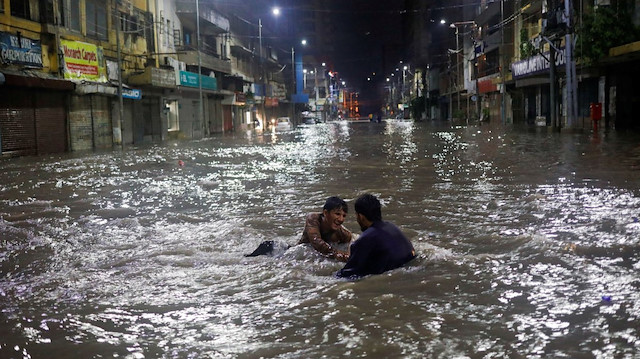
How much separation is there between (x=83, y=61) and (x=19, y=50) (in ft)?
18.6

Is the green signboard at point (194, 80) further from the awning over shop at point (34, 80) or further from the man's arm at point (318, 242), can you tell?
the man's arm at point (318, 242)

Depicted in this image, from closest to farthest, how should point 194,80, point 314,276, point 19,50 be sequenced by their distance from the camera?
point 314,276 → point 19,50 → point 194,80

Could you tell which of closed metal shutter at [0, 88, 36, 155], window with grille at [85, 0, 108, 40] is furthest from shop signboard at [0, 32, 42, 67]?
window with grille at [85, 0, 108, 40]

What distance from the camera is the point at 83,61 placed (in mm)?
30609

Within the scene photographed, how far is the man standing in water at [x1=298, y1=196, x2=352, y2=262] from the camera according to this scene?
6.90 metres

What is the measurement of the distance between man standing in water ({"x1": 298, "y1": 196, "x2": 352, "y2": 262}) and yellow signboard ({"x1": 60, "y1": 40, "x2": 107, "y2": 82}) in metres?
25.1

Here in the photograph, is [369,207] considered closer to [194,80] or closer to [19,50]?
[19,50]

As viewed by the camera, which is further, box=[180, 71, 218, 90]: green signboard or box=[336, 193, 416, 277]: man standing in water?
box=[180, 71, 218, 90]: green signboard

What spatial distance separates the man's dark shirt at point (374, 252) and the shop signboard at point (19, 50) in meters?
22.5

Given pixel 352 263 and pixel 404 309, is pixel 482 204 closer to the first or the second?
pixel 352 263

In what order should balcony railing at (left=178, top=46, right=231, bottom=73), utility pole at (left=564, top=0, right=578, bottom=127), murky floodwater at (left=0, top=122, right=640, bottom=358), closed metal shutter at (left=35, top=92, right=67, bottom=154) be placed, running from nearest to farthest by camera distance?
murky floodwater at (left=0, top=122, right=640, bottom=358), closed metal shutter at (left=35, top=92, right=67, bottom=154), utility pole at (left=564, top=0, right=578, bottom=127), balcony railing at (left=178, top=46, right=231, bottom=73)

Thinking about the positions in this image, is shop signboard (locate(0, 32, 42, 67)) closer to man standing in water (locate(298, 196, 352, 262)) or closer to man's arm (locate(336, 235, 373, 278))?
man standing in water (locate(298, 196, 352, 262))

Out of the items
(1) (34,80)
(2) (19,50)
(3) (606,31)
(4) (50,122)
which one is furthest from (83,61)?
(3) (606,31)

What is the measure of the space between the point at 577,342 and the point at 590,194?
7.54 m
